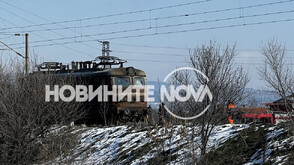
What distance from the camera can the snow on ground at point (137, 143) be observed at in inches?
451

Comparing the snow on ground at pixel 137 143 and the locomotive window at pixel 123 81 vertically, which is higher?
the locomotive window at pixel 123 81

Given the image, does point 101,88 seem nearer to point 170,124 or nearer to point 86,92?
point 86,92

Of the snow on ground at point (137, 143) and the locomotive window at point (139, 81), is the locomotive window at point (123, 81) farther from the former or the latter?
the snow on ground at point (137, 143)

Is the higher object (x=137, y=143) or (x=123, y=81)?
(x=123, y=81)

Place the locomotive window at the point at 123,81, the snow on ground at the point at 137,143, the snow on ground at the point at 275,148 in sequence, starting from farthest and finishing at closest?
the locomotive window at the point at 123,81 → the snow on ground at the point at 137,143 → the snow on ground at the point at 275,148

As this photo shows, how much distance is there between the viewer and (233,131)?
12.5m

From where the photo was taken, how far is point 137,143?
46.4ft

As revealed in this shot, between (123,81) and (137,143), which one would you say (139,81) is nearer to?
(123,81)

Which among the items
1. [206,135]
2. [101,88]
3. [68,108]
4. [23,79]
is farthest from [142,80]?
[206,135]

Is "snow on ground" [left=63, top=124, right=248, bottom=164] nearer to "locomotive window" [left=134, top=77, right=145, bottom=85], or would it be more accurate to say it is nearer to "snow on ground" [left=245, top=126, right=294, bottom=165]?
"snow on ground" [left=245, top=126, right=294, bottom=165]

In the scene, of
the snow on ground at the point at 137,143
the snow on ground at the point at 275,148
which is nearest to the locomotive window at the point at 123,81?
the snow on ground at the point at 137,143

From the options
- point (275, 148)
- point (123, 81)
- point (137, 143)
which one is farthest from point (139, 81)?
point (275, 148)

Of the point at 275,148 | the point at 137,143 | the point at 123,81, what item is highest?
the point at 123,81

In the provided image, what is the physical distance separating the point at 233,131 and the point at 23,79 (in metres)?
6.57
